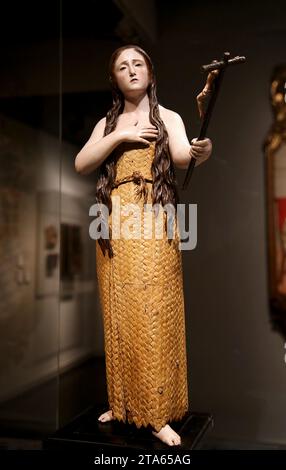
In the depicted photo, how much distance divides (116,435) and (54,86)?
155 centimetres

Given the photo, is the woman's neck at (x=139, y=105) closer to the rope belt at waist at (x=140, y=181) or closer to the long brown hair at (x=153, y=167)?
the long brown hair at (x=153, y=167)

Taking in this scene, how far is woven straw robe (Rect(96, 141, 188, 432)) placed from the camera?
1442mm

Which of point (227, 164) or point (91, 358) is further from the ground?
point (227, 164)

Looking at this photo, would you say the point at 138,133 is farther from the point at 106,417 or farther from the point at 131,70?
the point at 106,417

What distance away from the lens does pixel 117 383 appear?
1.51 metres

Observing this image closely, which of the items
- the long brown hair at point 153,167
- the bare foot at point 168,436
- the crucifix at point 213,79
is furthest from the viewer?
the long brown hair at point 153,167

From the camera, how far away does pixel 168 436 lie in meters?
1.41

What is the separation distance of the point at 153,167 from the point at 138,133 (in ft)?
0.37

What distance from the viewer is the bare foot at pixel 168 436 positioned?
1396 millimetres

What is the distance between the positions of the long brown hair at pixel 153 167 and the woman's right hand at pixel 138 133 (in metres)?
0.02

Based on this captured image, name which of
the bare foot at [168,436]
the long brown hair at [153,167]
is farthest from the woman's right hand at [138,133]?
the bare foot at [168,436]

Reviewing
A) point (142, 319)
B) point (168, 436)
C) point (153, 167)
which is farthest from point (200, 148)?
point (168, 436)
